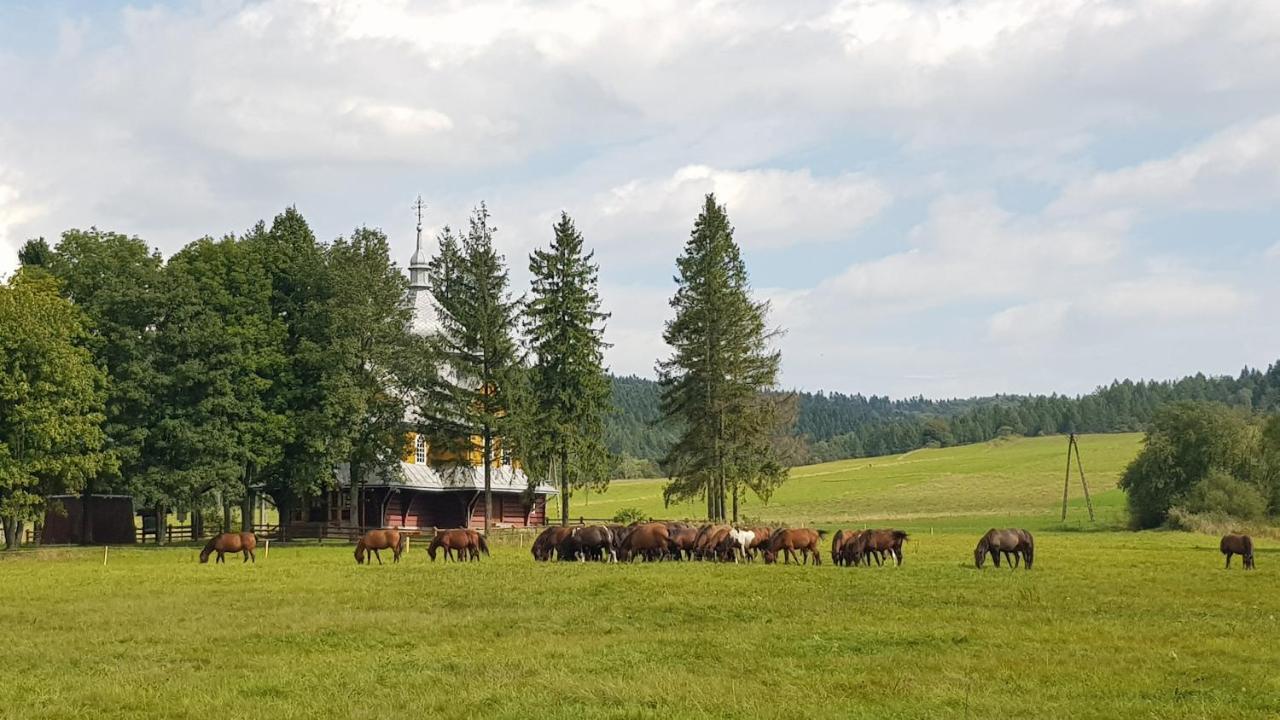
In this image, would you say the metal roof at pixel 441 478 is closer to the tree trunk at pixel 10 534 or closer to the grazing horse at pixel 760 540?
the tree trunk at pixel 10 534

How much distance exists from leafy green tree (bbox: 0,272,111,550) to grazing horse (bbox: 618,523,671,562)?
24.6 metres

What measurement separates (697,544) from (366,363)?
25145 mm

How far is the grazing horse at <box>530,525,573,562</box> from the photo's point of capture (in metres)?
40.4

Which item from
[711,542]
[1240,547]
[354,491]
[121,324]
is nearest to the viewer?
[1240,547]

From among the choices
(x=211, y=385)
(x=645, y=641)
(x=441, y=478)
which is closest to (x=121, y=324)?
(x=211, y=385)

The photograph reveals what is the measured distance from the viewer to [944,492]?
11938 centimetres

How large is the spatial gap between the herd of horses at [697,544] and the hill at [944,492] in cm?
3229

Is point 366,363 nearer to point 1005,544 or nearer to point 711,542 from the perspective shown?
point 711,542

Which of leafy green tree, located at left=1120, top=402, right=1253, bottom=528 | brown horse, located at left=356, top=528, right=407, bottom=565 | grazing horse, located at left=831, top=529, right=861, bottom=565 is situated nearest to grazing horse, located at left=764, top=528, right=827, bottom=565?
grazing horse, located at left=831, top=529, right=861, bottom=565

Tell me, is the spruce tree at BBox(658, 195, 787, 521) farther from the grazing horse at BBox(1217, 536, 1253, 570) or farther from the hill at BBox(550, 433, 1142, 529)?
the grazing horse at BBox(1217, 536, 1253, 570)

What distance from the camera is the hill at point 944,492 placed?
3728 inches

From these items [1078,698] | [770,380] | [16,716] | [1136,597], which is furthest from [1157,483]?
[16,716]

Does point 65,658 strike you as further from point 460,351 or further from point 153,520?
point 153,520

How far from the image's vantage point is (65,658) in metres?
18.6
